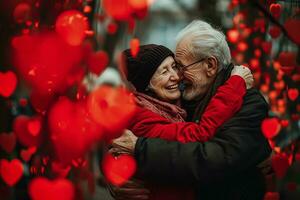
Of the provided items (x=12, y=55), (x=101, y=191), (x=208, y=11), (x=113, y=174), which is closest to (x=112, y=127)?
(x=113, y=174)

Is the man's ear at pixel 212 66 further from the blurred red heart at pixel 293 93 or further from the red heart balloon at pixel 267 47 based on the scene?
the red heart balloon at pixel 267 47

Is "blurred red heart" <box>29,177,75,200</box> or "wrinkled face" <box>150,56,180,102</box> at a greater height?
"wrinkled face" <box>150,56,180,102</box>

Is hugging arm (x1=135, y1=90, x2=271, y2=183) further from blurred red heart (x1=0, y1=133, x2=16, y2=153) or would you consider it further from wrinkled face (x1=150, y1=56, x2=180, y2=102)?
blurred red heart (x1=0, y1=133, x2=16, y2=153)

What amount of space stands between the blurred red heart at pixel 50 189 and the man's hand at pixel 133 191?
195 centimetres

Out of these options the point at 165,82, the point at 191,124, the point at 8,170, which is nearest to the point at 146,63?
the point at 165,82

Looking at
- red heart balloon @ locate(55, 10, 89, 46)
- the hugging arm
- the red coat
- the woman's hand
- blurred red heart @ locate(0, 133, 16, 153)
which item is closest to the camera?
the hugging arm

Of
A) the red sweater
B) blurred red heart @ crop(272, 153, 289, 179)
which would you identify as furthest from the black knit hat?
blurred red heart @ crop(272, 153, 289, 179)

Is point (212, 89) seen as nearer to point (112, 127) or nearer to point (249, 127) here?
point (249, 127)

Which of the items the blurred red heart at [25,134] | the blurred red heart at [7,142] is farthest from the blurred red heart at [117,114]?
the blurred red heart at [7,142]

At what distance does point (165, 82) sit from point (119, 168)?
73 cm

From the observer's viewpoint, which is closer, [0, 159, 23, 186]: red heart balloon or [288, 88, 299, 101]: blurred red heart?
[0, 159, 23, 186]: red heart balloon

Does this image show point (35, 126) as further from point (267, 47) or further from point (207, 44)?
point (267, 47)

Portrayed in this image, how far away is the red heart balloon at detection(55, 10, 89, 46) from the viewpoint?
665cm

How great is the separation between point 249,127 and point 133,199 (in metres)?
0.86
